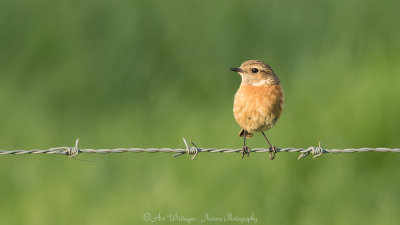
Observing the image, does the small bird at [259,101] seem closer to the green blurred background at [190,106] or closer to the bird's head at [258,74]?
the bird's head at [258,74]

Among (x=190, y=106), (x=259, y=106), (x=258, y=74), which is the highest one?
(x=190, y=106)

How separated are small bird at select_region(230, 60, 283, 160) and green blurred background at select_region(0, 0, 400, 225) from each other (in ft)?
4.16

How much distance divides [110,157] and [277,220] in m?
2.01

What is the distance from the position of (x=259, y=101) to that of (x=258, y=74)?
0.39 meters

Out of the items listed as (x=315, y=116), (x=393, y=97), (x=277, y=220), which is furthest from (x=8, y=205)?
(x=393, y=97)

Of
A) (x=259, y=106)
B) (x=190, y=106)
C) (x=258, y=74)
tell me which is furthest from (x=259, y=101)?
(x=190, y=106)

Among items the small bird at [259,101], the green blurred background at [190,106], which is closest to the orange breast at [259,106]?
the small bird at [259,101]

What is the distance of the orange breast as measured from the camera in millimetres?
7012

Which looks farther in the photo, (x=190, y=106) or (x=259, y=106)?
(x=190, y=106)

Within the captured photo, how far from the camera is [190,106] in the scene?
32.1ft

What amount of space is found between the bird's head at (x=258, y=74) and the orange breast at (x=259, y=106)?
99mm

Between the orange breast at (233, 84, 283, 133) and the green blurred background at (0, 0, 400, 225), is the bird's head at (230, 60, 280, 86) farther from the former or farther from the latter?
the green blurred background at (0, 0, 400, 225)

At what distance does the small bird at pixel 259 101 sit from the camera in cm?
702

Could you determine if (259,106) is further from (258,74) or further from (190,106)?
(190,106)
